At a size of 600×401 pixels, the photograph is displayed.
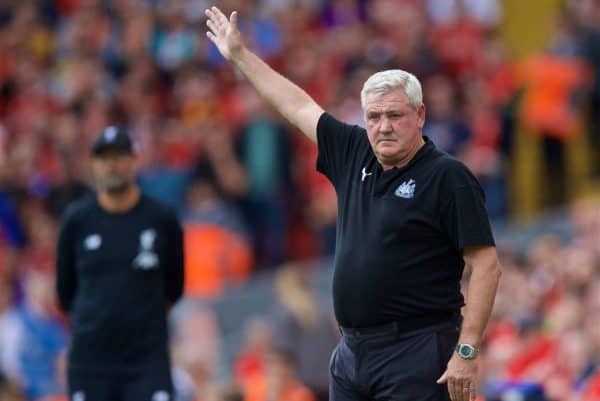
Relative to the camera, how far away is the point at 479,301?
23.1 ft

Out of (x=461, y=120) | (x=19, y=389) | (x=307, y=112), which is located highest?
(x=307, y=112)

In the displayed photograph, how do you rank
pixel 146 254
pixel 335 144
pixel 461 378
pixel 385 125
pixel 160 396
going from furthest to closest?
pixel 146 254 < pixel 160 396 < pixel 335 144 < pixel 385 125 < pixel 461 378

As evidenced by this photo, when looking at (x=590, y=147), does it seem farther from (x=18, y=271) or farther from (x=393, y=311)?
(x=393, y=311)

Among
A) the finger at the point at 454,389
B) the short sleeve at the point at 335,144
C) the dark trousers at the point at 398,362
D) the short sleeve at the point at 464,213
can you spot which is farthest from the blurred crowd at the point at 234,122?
the finger at the point at 454,389

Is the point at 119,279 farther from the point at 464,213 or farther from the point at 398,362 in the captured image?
the point at 464,213

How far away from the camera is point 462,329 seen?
23.1 feet

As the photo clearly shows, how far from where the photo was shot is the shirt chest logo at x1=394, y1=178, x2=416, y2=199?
726cm

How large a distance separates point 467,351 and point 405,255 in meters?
0.53

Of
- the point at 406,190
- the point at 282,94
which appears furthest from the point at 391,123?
the point at 282,94

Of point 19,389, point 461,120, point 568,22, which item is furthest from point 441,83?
point 19,389

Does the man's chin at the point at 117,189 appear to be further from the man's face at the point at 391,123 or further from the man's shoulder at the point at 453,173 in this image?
the man's shoulder at the point at 453,173

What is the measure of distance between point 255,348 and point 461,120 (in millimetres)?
3773

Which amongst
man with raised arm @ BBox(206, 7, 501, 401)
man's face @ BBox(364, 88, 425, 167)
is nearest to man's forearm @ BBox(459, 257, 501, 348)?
man with raised arm @ BBox(206, 7, 501, 401)

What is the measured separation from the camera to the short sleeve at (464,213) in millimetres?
7094
